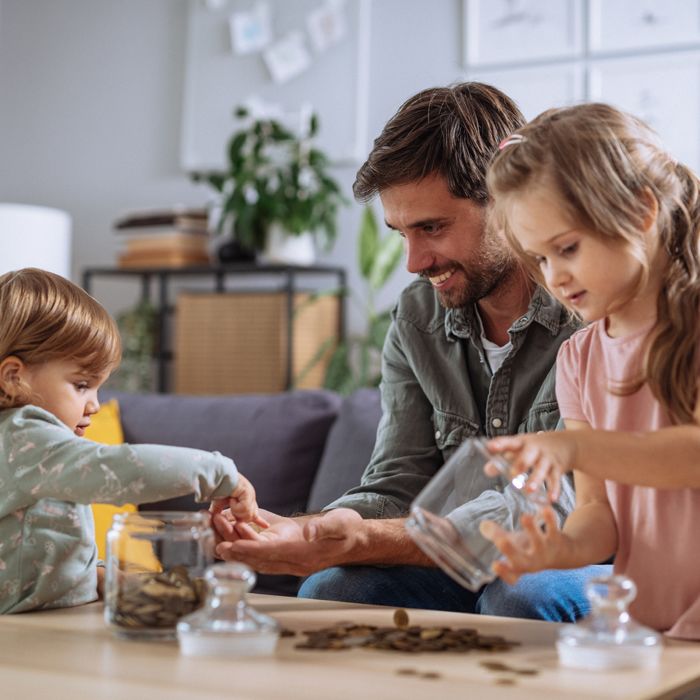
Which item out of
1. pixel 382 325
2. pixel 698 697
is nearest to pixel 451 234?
pixel 698 697

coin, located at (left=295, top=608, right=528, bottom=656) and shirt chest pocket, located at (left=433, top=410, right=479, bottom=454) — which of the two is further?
shirt chest pocket, located at (left=433, top=410, right=479, bottom=454)

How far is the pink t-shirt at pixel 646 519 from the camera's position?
1.26 m

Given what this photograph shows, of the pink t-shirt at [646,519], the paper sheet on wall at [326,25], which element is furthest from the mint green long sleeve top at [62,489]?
the paper sheet on wall at [326,25]

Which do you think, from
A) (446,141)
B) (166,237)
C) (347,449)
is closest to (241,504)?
(446,141)

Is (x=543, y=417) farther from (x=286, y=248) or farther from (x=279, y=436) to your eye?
(x=286, y=248)

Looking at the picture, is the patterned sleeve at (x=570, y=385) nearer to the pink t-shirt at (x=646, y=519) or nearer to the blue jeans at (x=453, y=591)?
the pink t-shirt at (x=646, y=519)

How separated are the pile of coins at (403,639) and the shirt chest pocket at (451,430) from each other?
2.40ft

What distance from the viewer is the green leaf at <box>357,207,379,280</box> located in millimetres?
3967

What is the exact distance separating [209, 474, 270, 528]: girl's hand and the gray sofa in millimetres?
1247

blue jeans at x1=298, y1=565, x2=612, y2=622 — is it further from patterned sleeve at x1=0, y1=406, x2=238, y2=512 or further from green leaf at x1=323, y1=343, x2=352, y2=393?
green leaf at x1=323, y1=343, x2=352, y2=393

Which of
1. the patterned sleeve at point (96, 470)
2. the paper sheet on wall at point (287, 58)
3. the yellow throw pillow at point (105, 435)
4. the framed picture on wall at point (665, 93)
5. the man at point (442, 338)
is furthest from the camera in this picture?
the paper sheet on wall at point (287, 58)

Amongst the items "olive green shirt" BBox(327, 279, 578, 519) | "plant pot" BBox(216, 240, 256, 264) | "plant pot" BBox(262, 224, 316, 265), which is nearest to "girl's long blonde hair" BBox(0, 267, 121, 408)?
"olive green shirt" BBox(327, 279, 578, 519)

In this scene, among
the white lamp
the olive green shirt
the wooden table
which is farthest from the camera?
the white lamp

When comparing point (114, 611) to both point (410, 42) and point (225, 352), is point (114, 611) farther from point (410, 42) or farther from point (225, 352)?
point (410, 42)
